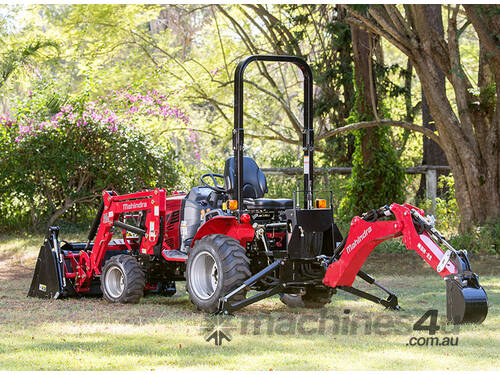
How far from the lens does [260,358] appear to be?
5.39 metres

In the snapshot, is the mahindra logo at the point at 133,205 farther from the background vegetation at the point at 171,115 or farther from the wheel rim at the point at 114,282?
the background vegetation at the point at 171,115

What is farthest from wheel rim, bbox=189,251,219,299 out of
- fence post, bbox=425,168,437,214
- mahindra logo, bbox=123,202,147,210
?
fence post, bbox=425,168,437,214

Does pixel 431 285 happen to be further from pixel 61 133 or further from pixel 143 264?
pixel 61 133

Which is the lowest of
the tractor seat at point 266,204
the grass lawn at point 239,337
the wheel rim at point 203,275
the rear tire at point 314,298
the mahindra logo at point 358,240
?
the grass lawn at point 239,337

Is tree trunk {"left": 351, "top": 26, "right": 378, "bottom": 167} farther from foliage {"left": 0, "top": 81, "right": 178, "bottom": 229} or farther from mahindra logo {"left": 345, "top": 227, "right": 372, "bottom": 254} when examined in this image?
mahindra logo {"left": 345, "top": 227, "right": 372, "bottom": 254}

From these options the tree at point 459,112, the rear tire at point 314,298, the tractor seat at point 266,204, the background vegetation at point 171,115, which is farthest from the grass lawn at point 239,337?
the background vegetation at point 171,115

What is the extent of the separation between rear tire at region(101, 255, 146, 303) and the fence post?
405 inches

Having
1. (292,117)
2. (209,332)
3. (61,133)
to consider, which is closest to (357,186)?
(292,117)

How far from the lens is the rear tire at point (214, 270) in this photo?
7.31 metres

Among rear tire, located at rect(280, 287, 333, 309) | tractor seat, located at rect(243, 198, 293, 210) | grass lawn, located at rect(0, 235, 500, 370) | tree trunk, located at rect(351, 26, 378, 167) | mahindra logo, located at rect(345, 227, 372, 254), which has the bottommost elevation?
grass lawn, located at rect(0, 235, 500, 370)

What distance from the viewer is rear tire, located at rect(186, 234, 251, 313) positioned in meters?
7.31

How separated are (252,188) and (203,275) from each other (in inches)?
40.8

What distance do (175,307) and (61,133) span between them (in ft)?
28.2

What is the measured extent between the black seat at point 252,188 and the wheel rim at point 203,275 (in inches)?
25.9
